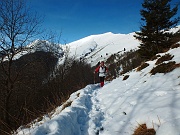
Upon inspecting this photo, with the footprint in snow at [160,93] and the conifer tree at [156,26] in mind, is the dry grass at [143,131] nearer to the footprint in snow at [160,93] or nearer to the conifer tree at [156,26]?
the footprint in snow at [160,93]

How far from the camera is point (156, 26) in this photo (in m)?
18.1

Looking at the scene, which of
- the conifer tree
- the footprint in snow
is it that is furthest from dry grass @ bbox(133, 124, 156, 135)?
the conifer tree

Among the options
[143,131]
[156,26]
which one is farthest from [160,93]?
[156,26]

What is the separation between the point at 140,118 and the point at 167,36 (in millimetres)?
17648

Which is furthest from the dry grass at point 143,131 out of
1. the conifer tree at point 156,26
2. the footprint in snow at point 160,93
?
the conifer tree at point 156,26

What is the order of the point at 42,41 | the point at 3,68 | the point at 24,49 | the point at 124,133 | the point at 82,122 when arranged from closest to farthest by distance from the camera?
the point at 124,133 < the point at 82,122 < the point at 3,68 < the point at 24,49 < the point at 42,41

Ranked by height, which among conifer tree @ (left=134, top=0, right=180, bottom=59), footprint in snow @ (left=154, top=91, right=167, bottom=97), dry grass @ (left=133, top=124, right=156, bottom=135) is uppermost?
conifer tree @ (left=134, top=0, right=180, bottom=59)

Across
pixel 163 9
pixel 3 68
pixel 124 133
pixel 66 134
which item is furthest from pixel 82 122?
pixel 163 9

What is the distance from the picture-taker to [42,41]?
11.0 meters

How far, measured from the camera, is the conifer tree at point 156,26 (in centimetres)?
1769

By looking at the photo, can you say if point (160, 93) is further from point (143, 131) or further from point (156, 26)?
point (156, 26)

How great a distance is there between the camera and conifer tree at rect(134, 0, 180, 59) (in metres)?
17.7

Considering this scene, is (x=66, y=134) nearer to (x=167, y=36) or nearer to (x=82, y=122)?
(x=82, y=122)

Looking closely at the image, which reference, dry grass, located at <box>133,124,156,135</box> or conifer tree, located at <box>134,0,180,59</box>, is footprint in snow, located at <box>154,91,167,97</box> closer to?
dry grass, located at <box>133,124,156,135</box>
